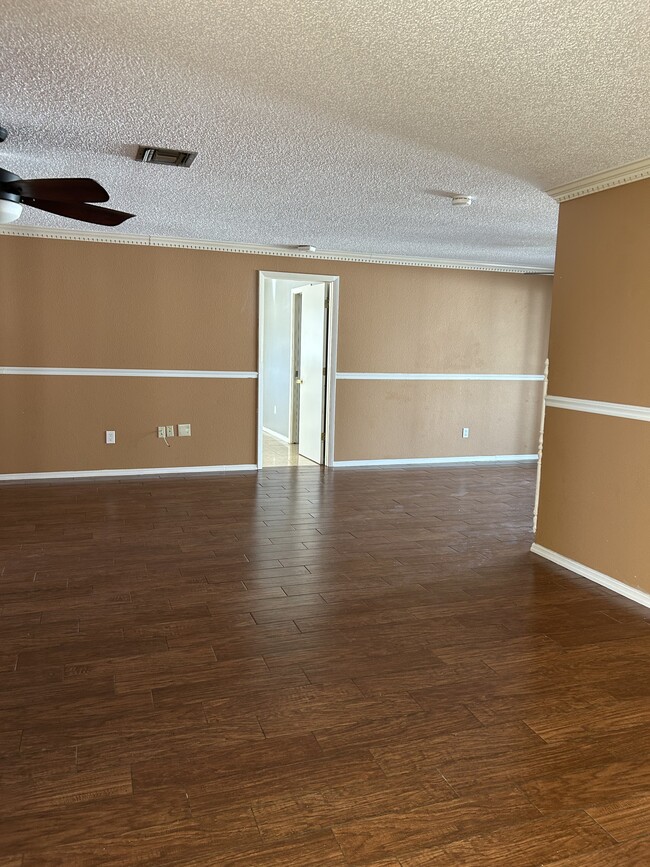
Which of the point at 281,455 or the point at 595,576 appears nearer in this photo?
the point at 595,576

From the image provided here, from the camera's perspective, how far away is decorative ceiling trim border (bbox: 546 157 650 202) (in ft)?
11.0

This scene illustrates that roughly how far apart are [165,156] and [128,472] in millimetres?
3528

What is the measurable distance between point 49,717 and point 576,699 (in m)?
1.94

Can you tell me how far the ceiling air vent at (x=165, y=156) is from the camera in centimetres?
339

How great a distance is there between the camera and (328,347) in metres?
6.96

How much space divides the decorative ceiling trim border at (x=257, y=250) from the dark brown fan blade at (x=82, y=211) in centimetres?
277

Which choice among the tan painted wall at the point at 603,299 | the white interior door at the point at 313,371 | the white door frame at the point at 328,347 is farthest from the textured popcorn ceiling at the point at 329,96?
the white interior door at the point at 313,371

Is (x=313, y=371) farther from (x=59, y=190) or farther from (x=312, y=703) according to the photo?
(x=312, y=703)

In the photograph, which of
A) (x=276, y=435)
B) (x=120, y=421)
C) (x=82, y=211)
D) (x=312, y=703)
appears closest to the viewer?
(x=312, y=703)

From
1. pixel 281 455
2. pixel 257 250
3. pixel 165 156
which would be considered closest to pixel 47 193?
pixel 165 156

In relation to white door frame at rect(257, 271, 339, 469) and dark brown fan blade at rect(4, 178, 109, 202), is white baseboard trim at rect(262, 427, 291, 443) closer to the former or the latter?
white door frame at rect(257, 271, 339, 469)

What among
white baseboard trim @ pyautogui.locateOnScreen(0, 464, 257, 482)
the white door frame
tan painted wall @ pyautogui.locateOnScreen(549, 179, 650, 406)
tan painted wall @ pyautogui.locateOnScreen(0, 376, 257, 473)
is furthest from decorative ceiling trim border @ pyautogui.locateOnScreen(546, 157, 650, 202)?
white baseboard trim @ pyautogui.locateOnScreen(0, 464, 257, 482)

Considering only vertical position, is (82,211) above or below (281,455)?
above

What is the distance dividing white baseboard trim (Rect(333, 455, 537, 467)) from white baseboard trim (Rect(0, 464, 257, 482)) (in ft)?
3.80
